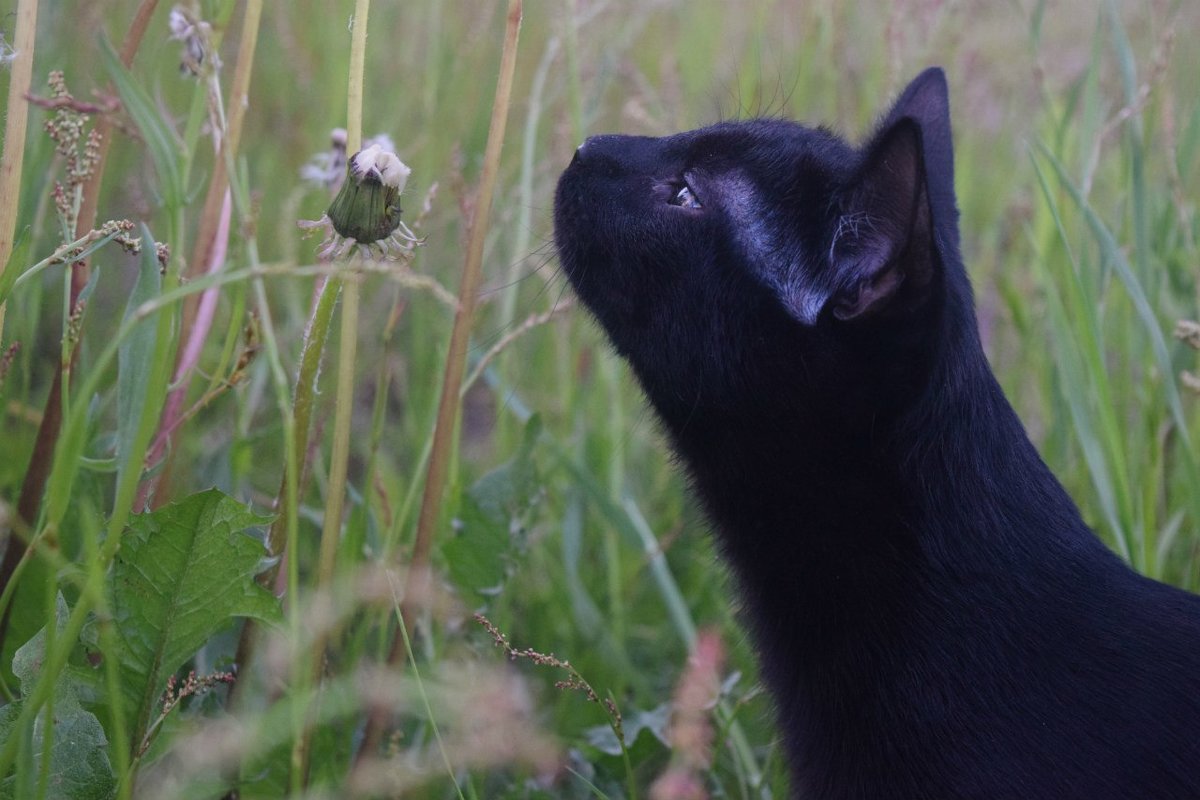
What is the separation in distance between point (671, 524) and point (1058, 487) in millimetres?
1026

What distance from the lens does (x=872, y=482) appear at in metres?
1.32

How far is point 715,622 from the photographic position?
6.67 ft

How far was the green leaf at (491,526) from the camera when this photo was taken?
63.6 inches

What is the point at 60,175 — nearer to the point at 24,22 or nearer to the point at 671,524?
the point at 24,22

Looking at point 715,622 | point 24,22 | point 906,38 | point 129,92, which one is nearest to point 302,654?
point 129,92

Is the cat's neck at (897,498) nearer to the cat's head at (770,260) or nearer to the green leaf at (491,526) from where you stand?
the cat's head at (770,260)

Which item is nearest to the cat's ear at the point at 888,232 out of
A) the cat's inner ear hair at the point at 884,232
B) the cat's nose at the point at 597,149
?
the cat's inner ear hair at the point at 884,232

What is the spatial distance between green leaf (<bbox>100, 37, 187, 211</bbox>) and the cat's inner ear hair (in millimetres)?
686

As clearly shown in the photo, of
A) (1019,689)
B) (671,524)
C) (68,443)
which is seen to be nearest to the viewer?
(68,443)

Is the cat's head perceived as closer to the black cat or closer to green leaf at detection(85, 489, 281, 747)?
the black cat

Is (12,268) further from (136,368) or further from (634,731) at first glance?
(634,731)

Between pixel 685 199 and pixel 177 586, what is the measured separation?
2.58 feet

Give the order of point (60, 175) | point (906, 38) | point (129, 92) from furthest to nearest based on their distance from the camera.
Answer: point (906, 38) → point (60, 175) → point (129, 92)

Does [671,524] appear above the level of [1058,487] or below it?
below
